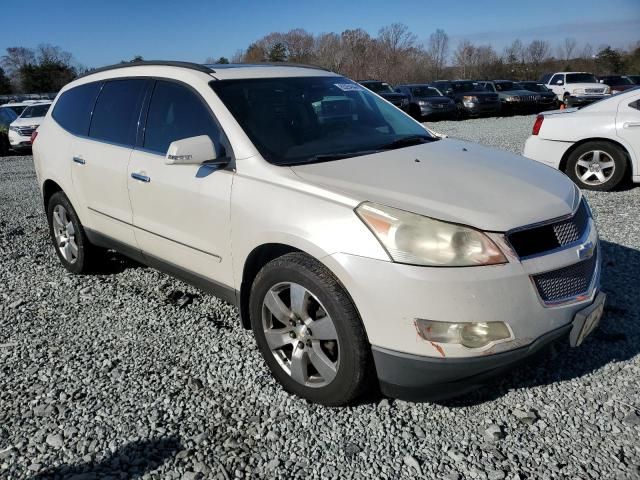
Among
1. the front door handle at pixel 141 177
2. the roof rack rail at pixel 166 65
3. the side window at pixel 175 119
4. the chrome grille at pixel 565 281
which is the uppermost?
the roof rack rail at pixel 166 65

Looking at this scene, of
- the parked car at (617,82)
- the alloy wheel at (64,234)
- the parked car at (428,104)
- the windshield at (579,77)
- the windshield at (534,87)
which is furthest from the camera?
the parked car at (617,82)

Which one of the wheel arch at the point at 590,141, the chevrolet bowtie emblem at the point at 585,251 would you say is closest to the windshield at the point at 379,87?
the wheel arch at the point at 590,141

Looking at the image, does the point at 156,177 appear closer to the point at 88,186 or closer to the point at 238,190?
the point at 238,190

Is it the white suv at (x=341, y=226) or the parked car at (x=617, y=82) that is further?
the parked car at (x=617, y=82)

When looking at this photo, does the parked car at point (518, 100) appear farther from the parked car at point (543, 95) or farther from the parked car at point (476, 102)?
the parked car at point (476, 102)

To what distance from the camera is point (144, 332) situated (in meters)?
3.86

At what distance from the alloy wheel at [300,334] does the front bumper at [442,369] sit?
29cm

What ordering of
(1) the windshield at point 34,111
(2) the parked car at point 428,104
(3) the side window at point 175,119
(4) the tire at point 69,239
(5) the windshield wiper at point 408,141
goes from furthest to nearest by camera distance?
(2) the parked car at point 428,104
(1) the windshield at point 34,111
(4) the tire at point 69,239
(5) the windshield wiper at point 408,141
(3) the side window at point 175,119

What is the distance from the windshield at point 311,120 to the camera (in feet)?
10.6

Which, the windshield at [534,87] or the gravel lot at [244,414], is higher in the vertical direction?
the windshield at [534,87]

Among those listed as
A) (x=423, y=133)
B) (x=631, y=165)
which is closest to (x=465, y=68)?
(x=631, y=165)

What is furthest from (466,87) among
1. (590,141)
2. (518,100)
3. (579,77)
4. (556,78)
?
(590,141)

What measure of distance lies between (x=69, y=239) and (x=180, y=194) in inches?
84.5

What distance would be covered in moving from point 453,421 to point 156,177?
2.34 meters
